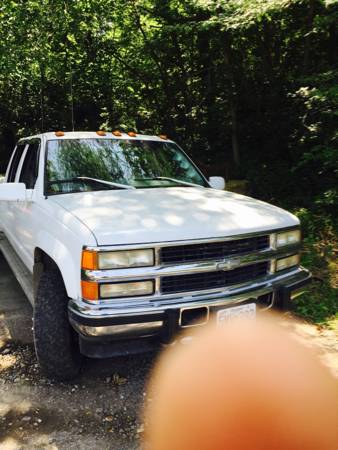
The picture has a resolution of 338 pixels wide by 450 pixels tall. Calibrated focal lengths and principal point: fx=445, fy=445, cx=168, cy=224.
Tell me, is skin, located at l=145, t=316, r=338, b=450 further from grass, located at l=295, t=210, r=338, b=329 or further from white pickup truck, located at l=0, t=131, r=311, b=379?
grass, located at l=295, t=210, r=338, b=329

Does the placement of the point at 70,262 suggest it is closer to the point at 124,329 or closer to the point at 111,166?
the point at 124,329

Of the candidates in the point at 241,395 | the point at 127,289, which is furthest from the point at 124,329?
the point at 241,395

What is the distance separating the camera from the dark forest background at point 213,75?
6906 mm

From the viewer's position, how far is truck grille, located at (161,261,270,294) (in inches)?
111

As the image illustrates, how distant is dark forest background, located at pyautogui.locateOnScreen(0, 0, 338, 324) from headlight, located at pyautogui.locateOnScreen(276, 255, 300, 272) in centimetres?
262

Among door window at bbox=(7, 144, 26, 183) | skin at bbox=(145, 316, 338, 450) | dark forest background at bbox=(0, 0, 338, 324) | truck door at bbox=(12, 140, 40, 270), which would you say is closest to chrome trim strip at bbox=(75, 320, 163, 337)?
skin at bbox=(145, 316, 338, 450)

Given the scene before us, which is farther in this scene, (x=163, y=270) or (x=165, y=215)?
(x=165, y=215)

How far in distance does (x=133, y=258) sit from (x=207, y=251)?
497 millimetres

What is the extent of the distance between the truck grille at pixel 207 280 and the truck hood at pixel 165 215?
0.85ft

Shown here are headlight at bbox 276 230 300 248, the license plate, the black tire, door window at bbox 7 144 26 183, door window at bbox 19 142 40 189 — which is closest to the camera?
the license plate

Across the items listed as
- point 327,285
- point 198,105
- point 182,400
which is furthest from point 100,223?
point 198,105

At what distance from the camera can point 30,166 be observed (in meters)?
4.43

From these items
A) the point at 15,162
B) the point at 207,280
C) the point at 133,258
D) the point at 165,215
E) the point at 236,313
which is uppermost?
the point at 15,162

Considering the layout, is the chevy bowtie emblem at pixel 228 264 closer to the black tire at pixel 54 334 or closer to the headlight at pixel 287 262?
the headlight at pixel 287 262
